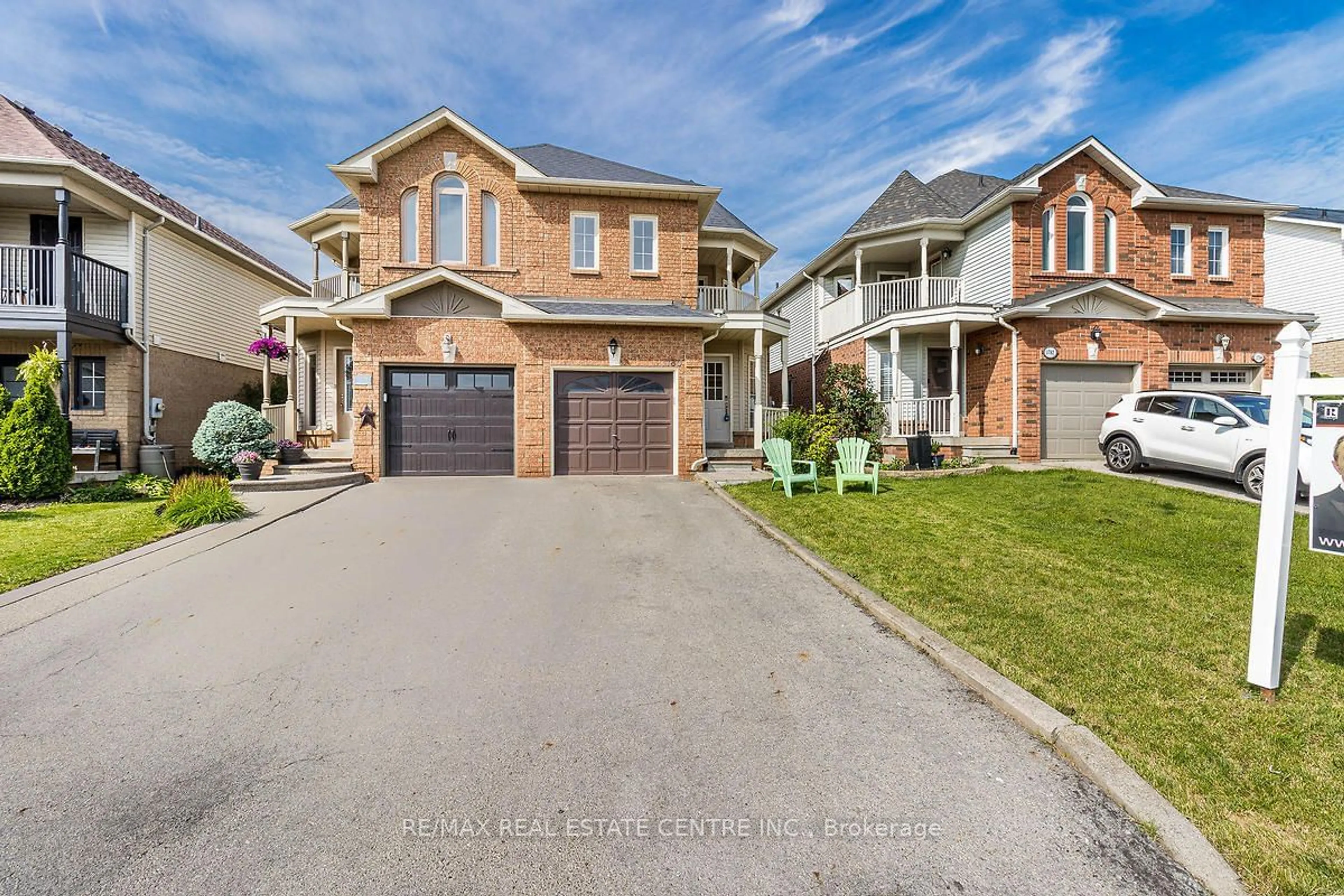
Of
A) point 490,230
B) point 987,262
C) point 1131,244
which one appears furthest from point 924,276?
point 490,230

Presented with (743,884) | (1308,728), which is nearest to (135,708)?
(743,884)

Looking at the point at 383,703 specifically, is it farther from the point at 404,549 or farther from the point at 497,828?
the point at 404,549

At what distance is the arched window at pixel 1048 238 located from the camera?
15500 millimetres

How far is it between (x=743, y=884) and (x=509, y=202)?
594 inches

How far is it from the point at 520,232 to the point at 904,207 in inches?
449

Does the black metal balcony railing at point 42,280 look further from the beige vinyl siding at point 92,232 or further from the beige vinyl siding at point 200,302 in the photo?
the beige vinyl siding at point 200,302

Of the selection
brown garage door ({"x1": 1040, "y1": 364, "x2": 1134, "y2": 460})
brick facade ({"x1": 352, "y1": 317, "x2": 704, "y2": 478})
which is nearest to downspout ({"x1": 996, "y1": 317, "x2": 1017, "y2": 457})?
brown garage door ({"x1": 1040, "y1": 364, "x2": 1134, "y2": 460})

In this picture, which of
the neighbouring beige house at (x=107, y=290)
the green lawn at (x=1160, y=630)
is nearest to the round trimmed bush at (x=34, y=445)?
the neighbouring beige house at (x=107, y=290)

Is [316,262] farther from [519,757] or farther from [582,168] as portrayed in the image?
[519,757]

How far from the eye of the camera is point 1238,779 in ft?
8.18

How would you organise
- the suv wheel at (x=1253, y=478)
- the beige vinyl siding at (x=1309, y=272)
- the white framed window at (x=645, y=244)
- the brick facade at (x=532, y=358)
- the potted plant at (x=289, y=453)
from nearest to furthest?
the suv wheel at (x=1253, y=478)
the brick facade at (x=532, y=358)
the potted plant at (x=289, y=453)
the white framed window at (x=645, y=244)
the beige vinyl siding at (x=1309, y=272)

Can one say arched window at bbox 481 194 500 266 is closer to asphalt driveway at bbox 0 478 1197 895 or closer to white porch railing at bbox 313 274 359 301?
white porch railing at bbox 313 274 359 301

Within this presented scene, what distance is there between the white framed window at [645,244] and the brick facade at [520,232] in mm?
106

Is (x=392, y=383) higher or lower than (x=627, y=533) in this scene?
higher
